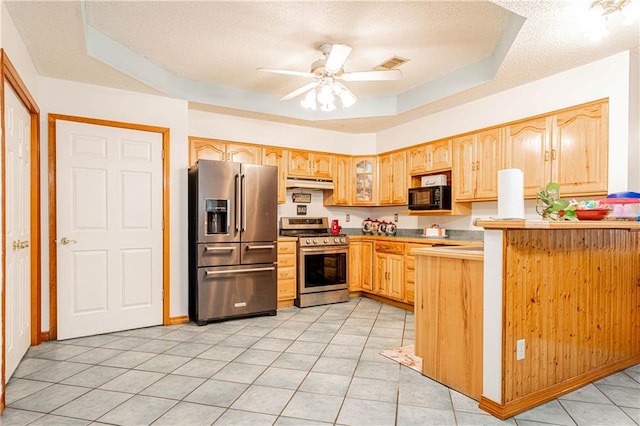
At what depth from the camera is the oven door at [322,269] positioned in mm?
4605

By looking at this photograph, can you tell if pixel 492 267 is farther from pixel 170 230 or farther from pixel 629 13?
pixel 170 230

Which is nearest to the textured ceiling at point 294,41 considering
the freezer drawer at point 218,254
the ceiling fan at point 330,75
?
the ceiling fan at point 330,75

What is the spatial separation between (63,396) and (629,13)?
4320 millimetres

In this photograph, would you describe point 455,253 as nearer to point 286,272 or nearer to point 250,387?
point 250,387

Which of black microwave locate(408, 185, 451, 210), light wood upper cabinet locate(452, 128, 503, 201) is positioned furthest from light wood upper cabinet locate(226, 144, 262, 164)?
light wood upper cabinet locate(452, 128, 503, 201)

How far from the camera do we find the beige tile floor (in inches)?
80.7

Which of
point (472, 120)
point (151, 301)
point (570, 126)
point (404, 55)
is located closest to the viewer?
point (570, 126)

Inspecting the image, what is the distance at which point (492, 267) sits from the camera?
2.12 metres

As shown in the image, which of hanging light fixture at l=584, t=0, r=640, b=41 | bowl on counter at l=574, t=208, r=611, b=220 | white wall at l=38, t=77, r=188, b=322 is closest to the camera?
hanging light fixture at l=584, t=0, r=640, b=41

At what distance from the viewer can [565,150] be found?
323cm

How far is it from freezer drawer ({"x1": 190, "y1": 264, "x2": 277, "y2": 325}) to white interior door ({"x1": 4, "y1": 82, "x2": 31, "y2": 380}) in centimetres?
144

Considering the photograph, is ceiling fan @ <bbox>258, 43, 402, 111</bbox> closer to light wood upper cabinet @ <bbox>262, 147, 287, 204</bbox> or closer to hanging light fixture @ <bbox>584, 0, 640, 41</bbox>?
hanging light fixture @ <bbox>584, 0, 640, 41</bbox>

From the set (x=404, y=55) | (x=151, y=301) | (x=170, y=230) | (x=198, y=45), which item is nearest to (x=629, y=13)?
(x=404, y=55)

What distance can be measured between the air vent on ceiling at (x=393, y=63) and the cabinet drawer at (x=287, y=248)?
232cm
